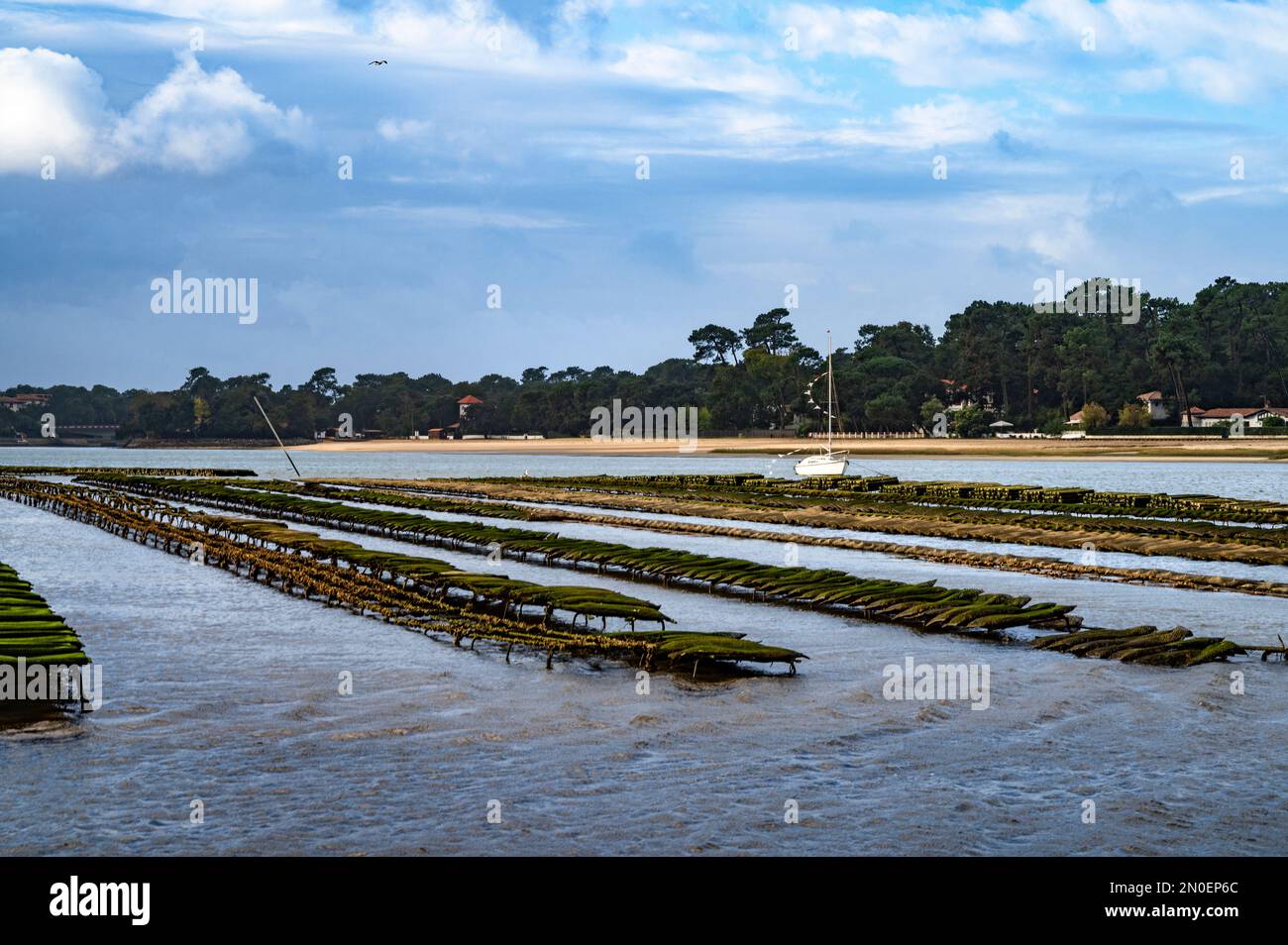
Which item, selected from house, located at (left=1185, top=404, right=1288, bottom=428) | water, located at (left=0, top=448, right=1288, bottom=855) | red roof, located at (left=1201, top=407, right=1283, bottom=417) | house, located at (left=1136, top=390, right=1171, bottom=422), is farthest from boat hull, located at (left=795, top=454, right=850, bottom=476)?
red roof, located at (left=1201, top=407, right=1283, bottom=417)

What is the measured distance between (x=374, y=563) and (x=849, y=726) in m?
23.1

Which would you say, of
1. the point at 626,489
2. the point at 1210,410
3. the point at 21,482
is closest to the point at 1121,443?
the point at 1210,410

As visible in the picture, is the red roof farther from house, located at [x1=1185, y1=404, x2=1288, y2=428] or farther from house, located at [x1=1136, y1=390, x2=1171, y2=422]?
house, located at [x1=1136, y1=390, x2=1171, y2=422]

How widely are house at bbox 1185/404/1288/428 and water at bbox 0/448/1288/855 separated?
162m

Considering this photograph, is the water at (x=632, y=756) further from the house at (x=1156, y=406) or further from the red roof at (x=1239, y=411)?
the red roof at (x=1239, y=411)

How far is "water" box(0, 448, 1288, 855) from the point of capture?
15.6 m

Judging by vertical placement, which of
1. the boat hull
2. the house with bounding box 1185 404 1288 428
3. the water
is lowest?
the water

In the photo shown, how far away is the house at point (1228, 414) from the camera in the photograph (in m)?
174

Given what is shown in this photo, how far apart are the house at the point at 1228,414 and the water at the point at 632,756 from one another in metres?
162

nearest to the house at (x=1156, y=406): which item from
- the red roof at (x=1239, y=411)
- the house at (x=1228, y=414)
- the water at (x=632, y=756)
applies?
the house at (x=1228, y=414)

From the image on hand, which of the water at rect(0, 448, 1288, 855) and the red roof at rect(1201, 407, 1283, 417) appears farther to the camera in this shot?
the red roof at rect(1201, 407, 1283, 417)

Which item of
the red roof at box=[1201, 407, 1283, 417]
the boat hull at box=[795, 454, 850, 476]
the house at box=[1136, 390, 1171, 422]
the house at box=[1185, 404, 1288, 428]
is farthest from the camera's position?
the red roof at box=[1201, 407, 1283, 417]

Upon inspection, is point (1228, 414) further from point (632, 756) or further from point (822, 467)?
point (632, 756)
